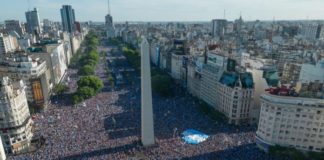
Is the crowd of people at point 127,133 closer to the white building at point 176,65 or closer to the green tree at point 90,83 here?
the green tree at point 90,83

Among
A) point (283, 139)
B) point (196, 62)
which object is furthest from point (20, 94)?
point (283, 139)

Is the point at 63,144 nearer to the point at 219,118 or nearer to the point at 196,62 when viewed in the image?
the point at 219,118

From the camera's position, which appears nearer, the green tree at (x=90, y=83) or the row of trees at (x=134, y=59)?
the green tree at (x=90, y=83)

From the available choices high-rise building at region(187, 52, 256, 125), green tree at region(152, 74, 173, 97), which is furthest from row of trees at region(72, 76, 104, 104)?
high-rise building at region(187, 52, 256, 125)

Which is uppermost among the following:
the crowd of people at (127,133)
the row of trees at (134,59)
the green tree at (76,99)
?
the row of trees at (134,59)

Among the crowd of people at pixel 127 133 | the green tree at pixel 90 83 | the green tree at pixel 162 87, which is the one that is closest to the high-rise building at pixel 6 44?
the green tree at pixel 90 83

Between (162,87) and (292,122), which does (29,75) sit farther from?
(292,122)

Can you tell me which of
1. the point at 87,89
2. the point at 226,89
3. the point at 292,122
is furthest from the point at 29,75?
the point at 292,122

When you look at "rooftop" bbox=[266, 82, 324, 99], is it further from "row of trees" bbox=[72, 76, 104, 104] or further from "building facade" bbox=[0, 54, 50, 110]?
"building facade" bbox=[0, 54, 50, 110]
